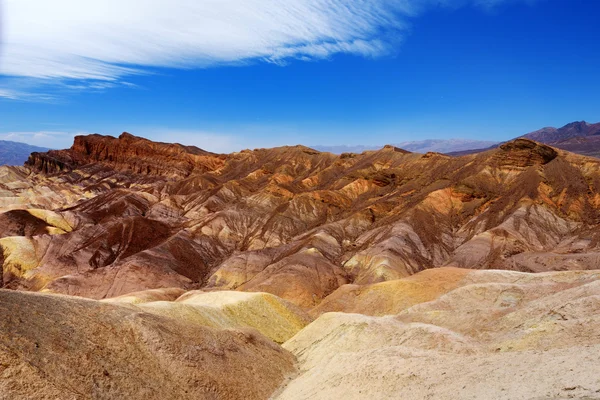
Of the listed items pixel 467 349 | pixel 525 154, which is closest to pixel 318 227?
pixel 525 154

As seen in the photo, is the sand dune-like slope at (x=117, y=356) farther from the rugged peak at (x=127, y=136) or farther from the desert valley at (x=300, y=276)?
the rugged peak at (x=127, y=136)

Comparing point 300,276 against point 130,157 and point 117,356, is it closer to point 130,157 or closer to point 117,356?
point 117,356

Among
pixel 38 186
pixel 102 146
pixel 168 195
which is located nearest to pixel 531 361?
pixel 168 195

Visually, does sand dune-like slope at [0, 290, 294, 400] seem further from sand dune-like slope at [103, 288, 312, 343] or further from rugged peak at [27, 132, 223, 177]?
rugged peak at [27, 132, 223, 177]

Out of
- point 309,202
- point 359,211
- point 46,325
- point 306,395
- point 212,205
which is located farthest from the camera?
point 212,205

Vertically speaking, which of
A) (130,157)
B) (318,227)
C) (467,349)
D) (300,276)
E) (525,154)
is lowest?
(300,276)

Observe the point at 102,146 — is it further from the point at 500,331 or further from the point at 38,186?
the point at 500,331

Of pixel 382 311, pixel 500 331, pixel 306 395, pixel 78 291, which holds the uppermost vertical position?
pixel 500 331

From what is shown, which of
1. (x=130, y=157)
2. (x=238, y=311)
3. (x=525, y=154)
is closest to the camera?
(x=238, y=311)
